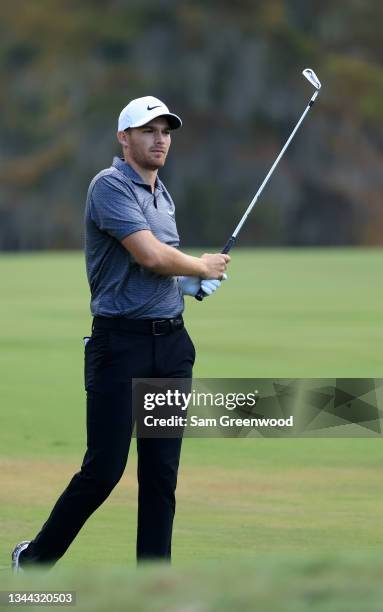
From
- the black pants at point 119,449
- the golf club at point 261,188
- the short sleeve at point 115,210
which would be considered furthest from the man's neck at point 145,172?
the black pants at point 119,449

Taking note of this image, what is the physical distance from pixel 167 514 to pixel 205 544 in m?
1.10

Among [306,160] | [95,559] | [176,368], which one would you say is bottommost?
[95,559]

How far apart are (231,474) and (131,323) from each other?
3.47 m

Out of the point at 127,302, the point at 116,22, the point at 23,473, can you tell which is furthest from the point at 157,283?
the point at 116,22

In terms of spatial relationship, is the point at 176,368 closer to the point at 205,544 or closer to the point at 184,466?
the point at 205,544

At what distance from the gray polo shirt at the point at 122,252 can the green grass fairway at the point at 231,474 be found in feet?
3.16

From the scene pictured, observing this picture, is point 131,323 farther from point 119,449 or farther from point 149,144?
point 149,144

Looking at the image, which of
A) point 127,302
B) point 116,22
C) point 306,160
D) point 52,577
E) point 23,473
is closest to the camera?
point 52,577

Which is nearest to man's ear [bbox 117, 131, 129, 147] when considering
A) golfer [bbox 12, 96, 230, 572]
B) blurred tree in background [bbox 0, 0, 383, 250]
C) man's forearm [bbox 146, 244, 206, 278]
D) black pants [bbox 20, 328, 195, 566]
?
golfer [bbox 12, 96, 230, 572]

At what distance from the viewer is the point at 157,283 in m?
6.12

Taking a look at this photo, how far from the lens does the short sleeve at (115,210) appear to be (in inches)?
236

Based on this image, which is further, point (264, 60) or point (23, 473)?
Result: point (264, 60)

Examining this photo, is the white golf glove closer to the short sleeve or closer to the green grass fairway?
the short sleeve

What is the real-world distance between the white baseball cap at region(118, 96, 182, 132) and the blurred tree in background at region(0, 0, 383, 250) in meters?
51.7
